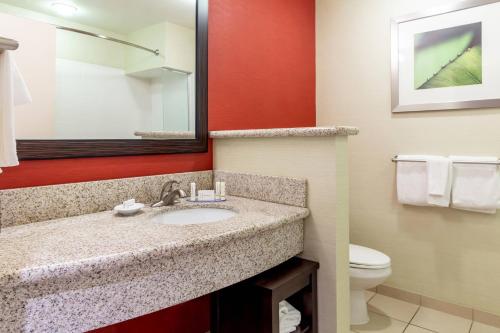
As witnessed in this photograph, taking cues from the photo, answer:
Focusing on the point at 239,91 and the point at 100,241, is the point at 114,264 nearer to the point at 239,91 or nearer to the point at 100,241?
the point at 100,241

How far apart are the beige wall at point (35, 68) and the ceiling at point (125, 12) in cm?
7

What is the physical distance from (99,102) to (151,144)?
0.92 feet

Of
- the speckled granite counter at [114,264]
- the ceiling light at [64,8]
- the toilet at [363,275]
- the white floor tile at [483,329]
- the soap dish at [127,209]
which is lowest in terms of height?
the white floor tile at [483,329]

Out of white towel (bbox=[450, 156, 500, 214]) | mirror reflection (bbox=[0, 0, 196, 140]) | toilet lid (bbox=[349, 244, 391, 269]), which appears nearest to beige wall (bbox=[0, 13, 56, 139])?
mirror reflection (bbox=[0, 0, 196, 140])

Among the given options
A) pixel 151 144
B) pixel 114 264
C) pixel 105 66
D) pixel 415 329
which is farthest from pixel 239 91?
pixel 415 329

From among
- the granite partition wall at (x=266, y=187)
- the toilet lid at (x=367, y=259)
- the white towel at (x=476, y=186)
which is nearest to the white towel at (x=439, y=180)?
the white towel at (x=476, y=186)

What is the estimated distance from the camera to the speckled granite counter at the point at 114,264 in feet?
2.32

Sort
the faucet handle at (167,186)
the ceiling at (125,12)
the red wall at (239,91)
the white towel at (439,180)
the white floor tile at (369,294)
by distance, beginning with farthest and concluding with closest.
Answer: the white floor tile at (369,294) → the white towel at (439,180) → the faucet handle at (167,186) → the red wall at (239,91) → the ceiling at (125,12)

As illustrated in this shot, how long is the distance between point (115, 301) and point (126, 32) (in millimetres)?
1138

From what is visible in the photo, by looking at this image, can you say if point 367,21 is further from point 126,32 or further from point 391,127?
point 126,32

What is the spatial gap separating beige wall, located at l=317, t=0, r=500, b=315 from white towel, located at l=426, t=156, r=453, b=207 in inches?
5.2

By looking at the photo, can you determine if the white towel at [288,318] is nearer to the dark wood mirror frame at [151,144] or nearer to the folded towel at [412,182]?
the dark wood mirror frame at [151,144]

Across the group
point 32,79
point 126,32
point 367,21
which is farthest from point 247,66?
point 32,79

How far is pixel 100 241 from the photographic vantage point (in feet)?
2.94
